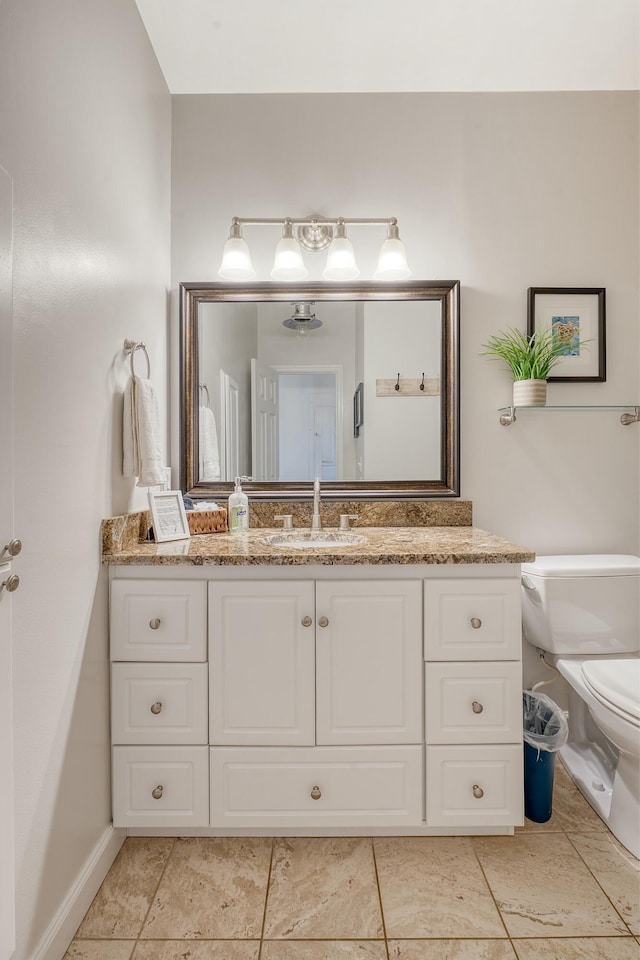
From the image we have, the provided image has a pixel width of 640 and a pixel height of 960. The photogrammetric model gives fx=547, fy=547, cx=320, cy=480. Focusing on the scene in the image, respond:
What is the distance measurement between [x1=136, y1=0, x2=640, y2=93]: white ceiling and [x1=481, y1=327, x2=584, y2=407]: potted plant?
3.17ft

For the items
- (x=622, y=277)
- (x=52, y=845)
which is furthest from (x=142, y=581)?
(x=622, y=277)

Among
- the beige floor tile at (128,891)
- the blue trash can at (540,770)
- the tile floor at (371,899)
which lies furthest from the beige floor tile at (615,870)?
the beige floor tile at (128,891)

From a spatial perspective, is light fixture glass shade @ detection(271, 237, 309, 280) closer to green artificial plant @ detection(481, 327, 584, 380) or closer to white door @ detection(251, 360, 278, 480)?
white door @ detection(251, 360, 278, 480)

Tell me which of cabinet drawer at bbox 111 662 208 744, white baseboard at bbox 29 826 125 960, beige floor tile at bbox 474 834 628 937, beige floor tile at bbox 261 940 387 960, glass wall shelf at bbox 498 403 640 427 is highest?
glass wall shelf at bbox 498 403 640 427

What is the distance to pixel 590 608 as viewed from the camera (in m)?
1.87

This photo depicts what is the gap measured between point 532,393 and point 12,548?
1779 mm

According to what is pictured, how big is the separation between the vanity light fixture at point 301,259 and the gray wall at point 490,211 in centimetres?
11

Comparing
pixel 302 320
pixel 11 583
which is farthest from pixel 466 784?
pixel 302 320

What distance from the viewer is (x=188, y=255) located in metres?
2.16

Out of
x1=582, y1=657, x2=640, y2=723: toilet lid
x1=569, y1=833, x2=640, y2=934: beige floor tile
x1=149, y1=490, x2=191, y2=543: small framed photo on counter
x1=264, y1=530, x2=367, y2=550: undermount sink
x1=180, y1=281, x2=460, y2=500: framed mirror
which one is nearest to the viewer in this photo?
x1=569, y1=833, x2=640, y2=934: beige floor tile

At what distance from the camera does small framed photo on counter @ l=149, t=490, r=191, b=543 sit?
1.78m

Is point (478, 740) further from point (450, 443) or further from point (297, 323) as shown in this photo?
point (297, 323)

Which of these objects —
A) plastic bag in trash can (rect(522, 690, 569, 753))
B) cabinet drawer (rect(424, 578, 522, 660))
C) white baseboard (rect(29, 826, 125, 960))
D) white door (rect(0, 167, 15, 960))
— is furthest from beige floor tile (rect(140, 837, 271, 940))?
plastic bag in trash can (rect(522, 690, 569, 753))

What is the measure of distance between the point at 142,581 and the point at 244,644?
0.34 meters
